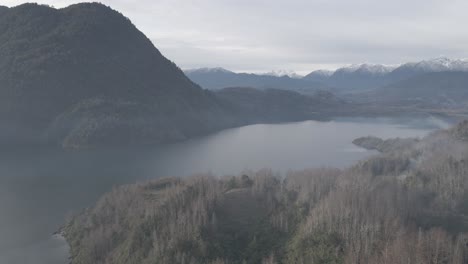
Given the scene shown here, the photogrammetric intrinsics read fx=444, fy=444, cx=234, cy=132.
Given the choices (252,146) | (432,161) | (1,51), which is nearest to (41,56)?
(1,51)

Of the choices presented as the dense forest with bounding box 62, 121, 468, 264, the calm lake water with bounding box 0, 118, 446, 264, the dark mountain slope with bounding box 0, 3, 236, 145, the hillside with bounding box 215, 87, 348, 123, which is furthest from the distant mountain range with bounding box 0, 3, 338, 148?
the dense forest with bounding box 62, 121, 468, 264

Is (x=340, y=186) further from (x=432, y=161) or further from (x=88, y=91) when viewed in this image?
(x=88, y=91)

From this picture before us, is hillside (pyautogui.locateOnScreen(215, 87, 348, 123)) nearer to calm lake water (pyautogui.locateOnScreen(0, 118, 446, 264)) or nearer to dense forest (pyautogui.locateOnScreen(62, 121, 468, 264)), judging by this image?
calm lake water (pyautogui.locateOnScreen(0, 118, 446, 264))

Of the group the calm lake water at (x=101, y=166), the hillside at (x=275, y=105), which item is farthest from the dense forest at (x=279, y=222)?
the hillside at (x=275, y=105)

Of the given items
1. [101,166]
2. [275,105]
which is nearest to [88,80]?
[101,166]

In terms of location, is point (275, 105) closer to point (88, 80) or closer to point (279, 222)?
point (88, 80)
